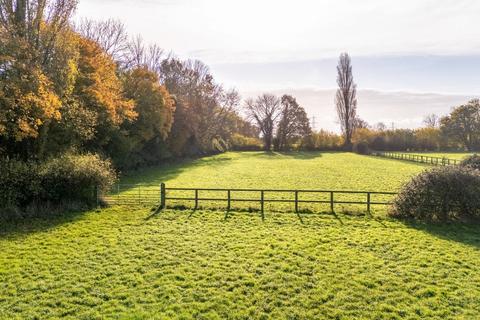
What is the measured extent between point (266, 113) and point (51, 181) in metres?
66.7

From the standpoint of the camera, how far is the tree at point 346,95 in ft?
226

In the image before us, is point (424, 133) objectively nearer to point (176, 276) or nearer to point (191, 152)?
point (191, 152)

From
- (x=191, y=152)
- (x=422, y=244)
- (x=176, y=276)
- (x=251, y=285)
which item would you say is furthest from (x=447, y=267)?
(x=191, y=152)

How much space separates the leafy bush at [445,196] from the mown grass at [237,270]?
95cm

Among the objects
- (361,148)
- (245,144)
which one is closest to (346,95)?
(361,148)

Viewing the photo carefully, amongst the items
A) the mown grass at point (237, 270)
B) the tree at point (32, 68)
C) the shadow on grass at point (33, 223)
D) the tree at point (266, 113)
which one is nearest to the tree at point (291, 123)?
the tree at point (266, 113)

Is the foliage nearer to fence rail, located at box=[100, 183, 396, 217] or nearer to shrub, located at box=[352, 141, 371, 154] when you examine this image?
fence rail, located at box=[100, 183, 396, 217]

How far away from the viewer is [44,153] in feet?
61.3

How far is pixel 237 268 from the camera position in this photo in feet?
28.8

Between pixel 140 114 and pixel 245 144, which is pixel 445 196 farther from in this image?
pixel 245 144

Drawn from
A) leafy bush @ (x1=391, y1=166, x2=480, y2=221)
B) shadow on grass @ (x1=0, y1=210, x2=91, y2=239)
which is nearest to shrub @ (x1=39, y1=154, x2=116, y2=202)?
shadow on grass @ (x1=0, y1=210, x2=91, y2=239)

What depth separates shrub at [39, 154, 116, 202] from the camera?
14609 mm

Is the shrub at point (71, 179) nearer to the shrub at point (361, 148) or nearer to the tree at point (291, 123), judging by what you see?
the shrub at point (361, 148)

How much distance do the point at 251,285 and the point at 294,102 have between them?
7161 cm
